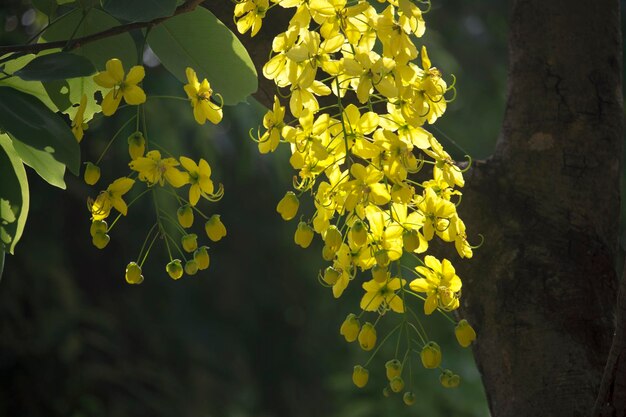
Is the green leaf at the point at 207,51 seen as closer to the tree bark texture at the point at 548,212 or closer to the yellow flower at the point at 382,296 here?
the tree bark texture at the point at 548,212

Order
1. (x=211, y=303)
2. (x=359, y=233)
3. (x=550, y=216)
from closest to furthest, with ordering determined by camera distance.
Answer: (x=359, y=233)
(x=550, y=216)
(x=211, y=303)

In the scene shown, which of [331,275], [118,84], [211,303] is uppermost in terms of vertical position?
[118,84]

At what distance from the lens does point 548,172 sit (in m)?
1.09

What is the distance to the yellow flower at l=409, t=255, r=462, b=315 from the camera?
2.78 feet

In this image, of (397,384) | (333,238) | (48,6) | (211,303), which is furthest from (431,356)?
(211,303)

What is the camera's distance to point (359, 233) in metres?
0.80

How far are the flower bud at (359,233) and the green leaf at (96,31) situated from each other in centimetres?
33

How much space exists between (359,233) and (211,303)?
440 cm

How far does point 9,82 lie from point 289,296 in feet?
15.2

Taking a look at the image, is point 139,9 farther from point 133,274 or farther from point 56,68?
point 133,274

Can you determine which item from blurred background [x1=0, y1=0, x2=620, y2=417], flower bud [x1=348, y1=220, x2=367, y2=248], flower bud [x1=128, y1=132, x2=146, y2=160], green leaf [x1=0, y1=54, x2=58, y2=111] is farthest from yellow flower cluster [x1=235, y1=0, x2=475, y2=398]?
blurred background [x1=0, y1=0, x2=620, y2=417]

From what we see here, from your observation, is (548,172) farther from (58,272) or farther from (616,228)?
(58,272)

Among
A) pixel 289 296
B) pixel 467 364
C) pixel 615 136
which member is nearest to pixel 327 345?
pixel 289 296

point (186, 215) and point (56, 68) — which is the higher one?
point (56, 68)
